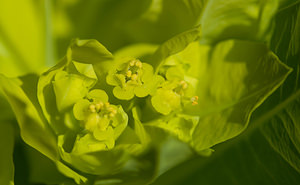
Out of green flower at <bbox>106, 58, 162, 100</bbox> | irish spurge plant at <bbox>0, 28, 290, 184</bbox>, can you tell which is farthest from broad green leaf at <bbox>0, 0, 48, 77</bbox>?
green flower at <bbox>106, 58, 162, 100</bbox>

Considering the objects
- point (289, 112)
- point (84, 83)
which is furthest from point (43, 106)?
point (289, 112)

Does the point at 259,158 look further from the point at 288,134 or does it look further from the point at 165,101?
the point at 165,101

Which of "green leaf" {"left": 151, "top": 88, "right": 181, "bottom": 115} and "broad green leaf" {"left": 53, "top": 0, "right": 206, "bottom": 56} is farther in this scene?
"broad green leaf" {"left": 53, "top": 0, "right": 206, "bottom": 56}

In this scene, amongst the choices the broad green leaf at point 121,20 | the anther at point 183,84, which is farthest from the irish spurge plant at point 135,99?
the broad green leaf at point 121,20

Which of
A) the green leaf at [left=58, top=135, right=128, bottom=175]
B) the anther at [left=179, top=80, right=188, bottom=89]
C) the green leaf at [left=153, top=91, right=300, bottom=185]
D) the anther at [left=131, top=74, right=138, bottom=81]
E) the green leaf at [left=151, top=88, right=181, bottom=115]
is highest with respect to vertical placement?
the anther at [left=131, top=74, right=138, bottom=81]

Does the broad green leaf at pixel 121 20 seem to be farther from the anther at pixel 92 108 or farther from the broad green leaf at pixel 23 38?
the anther at pixel 92 108

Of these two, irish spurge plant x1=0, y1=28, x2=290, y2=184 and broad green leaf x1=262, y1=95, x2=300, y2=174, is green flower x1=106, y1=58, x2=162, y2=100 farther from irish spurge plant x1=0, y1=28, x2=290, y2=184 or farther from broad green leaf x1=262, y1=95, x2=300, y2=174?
broad green leaf x1=262, y1=95, x2=300, y2=174

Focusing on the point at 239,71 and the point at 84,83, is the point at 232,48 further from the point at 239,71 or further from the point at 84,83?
the point at 84,83
